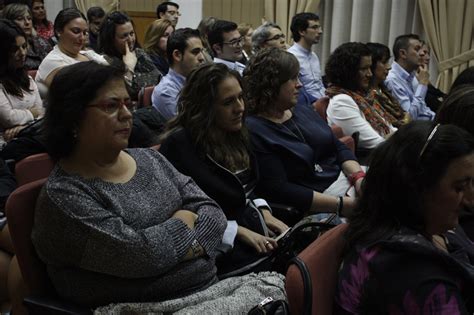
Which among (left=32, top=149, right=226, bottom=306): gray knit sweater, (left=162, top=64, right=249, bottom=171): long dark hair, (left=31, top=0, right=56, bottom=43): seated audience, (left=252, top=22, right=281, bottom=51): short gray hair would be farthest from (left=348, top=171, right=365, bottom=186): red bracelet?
(left=31, top=0, right=56, bottom=43): seated audience

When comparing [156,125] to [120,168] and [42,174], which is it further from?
[120,168]

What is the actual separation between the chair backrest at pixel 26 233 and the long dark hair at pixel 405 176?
90cm

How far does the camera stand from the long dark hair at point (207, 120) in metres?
2.42

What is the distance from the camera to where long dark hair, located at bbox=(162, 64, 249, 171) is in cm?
242

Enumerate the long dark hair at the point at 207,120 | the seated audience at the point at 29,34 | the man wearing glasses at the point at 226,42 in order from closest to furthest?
the long dark hair at the point at 207,120 → the man wearing glasses at the point at 226,42 → the seated audience at the point at 29,34

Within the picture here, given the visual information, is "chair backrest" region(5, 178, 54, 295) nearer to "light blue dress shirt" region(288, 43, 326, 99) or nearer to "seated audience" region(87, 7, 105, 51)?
"light blue dress shirt" region(288, 43, 326, 99)

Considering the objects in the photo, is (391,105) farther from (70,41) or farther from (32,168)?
(32,168)

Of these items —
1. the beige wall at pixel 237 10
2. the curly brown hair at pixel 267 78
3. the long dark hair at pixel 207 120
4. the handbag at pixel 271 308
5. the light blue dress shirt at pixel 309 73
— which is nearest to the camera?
the handbag at pixel 271 308

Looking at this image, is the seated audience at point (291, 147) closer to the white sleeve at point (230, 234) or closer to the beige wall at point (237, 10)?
the white sleeve at point (230, 234)

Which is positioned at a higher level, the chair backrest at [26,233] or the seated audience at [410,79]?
the chair backrest at [26,233]

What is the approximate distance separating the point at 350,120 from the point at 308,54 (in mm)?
1987

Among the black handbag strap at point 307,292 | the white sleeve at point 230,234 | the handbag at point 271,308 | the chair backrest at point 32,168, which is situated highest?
the black handbag strap at point 307,292

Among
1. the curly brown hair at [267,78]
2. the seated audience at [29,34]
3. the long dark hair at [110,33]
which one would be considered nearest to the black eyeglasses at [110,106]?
the curly brown hair at [267,78]

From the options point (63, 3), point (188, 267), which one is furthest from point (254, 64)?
point (63, 3)
